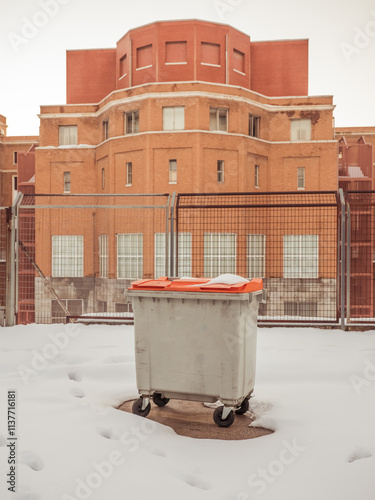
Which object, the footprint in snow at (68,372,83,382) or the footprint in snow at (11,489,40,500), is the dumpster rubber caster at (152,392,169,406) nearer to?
the footprint in snow at (68,372,83,382)

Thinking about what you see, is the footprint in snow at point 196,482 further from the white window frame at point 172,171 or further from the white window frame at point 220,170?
the white window frame at point 220,170

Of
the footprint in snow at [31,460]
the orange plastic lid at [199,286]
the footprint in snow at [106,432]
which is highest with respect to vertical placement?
the orange plastic lid at [199,286]

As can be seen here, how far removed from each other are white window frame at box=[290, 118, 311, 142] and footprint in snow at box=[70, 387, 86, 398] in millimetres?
29810

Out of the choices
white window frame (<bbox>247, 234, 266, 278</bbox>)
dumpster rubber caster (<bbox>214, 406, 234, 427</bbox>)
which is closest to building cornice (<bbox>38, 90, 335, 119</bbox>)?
white window frame (<bbox>247, 234, 266, 278</bbox>)

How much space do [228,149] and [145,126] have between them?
17.5ft

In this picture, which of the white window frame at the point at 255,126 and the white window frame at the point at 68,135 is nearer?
the white window frame at the point at 255,126

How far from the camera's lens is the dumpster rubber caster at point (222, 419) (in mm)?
3908

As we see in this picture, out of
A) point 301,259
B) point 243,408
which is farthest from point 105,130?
point 243,408

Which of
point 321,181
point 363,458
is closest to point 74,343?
point 363,458

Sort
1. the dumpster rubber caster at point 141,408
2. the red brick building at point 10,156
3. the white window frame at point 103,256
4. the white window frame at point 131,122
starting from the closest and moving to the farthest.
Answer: the dumpster rubber caster at point 141,408
the white window frame at point 103,256
the white window frame at point 131,122
the red brick building at point 10,156

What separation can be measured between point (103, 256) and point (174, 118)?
956 cm

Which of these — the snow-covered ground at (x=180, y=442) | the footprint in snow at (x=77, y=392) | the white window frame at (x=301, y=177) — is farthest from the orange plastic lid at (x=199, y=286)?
the white window frame at (x=301, y=177)

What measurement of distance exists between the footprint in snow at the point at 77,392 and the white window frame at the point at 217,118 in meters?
26.5

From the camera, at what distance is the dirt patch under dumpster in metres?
3.79
